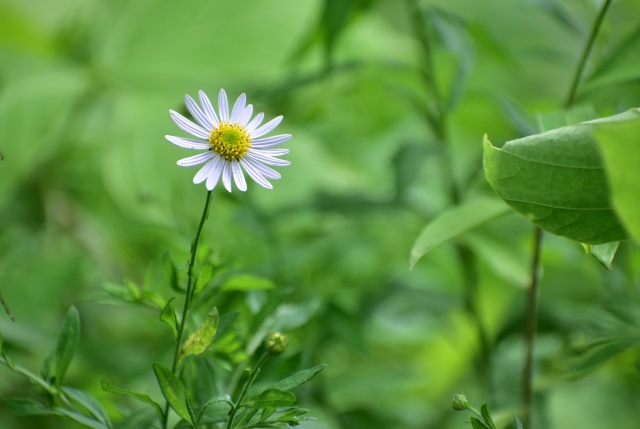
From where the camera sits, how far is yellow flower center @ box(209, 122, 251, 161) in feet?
0.93

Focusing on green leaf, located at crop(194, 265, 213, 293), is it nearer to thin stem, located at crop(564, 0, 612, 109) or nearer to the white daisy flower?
the white daisy flower

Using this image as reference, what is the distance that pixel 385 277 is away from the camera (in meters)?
0.59

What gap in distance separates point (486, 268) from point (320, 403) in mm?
226

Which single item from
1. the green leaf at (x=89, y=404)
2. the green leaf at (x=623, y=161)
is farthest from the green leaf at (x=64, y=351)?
the green leaf at (x=623, y=161)

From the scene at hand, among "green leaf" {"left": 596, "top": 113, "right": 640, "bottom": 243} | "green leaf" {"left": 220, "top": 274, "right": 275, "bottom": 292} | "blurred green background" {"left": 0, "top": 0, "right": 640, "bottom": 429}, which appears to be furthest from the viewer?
"blurred green background" {"left": 0, "top": 0, "right": 640, "bottom": 429}

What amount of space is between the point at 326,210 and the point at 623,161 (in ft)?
1.12

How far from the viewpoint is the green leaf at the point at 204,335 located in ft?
0.92

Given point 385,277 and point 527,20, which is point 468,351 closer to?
point 385,277

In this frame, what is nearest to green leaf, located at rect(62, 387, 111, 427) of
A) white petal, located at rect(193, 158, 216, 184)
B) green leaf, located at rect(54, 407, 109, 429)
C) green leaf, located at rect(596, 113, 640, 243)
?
green leaf, located at rect(54, 407, 109, 429)

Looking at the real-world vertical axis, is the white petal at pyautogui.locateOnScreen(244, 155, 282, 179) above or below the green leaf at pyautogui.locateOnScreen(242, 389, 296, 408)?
above

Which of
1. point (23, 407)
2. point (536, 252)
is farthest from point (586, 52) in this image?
point (23, 407)

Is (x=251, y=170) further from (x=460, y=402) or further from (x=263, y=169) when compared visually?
(x=460, y=402)

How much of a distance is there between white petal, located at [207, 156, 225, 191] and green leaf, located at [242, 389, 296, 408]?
8 cm

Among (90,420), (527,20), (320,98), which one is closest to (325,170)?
(320,98)
